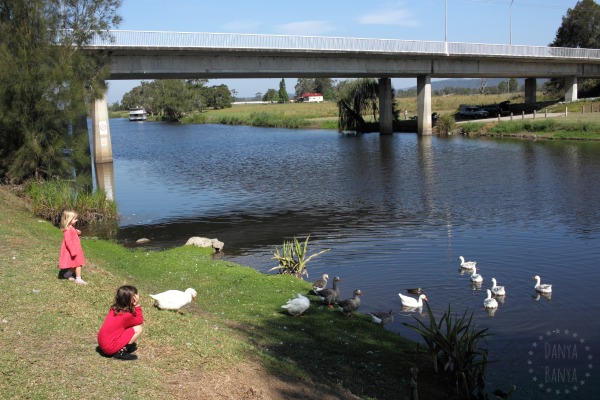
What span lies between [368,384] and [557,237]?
47.1ft

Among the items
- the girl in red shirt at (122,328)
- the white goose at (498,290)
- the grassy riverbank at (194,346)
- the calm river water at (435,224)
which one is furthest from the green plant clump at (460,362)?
the girl in red shirt at (122,328)

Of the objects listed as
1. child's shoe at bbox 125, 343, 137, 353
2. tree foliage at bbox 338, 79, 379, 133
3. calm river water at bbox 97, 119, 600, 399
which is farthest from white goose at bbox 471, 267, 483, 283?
tree foliage at bbox 338, 79, 379, 133

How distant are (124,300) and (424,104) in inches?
2702

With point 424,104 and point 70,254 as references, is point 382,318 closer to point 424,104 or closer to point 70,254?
point 70,254

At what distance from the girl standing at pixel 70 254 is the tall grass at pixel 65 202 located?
14004 millimetres

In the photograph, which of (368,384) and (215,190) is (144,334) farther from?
(215,190)

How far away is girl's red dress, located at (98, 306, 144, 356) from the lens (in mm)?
8758

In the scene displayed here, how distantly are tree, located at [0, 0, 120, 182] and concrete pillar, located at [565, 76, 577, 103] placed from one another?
231 ft

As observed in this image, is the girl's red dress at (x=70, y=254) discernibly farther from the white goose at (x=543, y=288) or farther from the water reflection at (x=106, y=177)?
the water reflection at (x=106, y=177)

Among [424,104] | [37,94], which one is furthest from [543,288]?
[424,104]

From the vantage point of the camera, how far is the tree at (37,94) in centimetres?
2861

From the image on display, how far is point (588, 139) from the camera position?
57.5m

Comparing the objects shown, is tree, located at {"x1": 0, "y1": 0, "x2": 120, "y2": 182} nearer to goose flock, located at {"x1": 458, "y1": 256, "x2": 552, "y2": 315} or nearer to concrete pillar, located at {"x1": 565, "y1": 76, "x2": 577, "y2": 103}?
goose flock, located at {"x1": 458, "y1": 256, "x2": 552, "y2": 315}

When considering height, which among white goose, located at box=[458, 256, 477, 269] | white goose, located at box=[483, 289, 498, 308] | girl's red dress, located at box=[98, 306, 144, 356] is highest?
girl's red dress, located at box=[98, 306, 144, 356]
